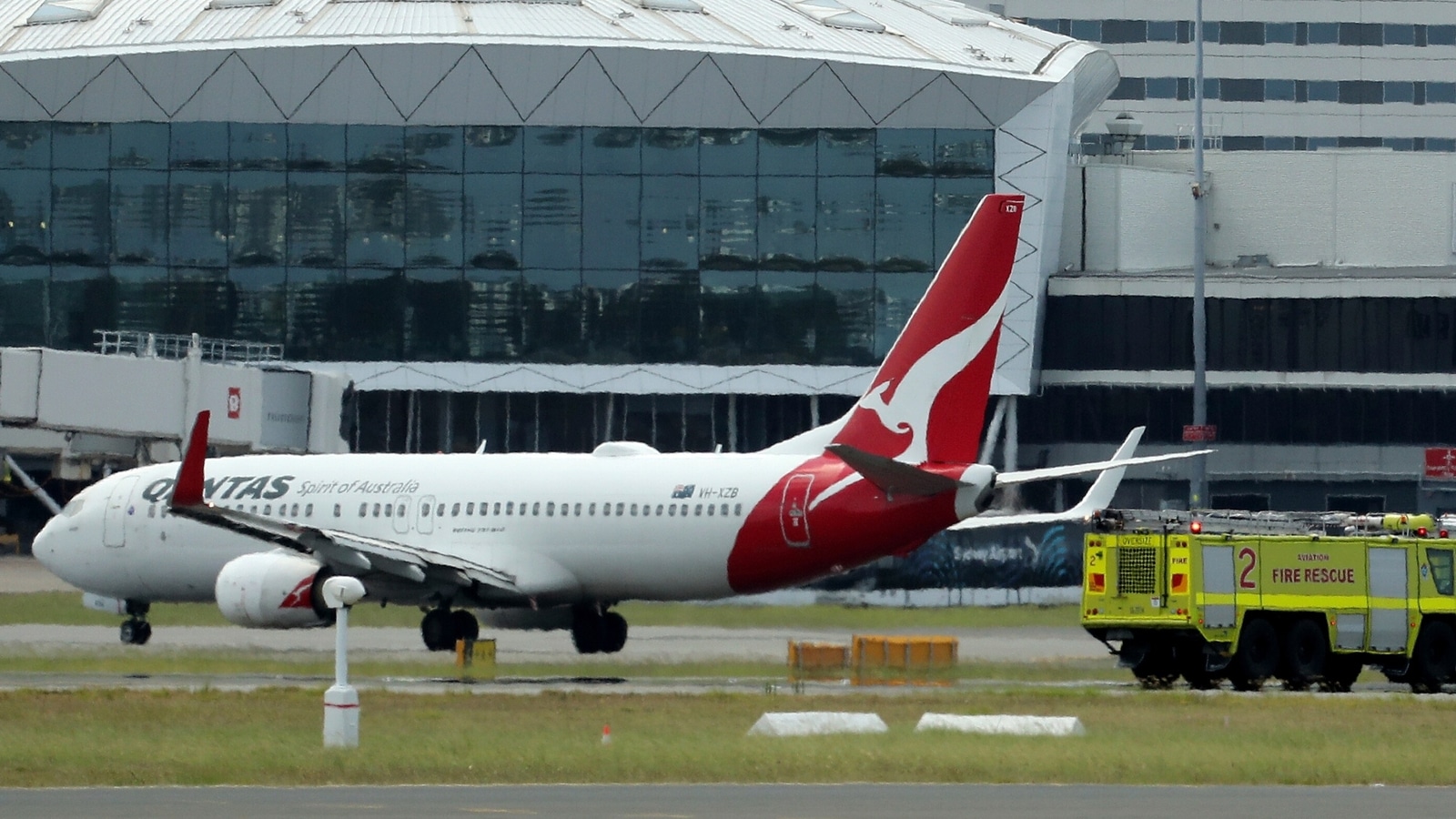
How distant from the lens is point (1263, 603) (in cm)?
3503

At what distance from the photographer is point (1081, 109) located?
91000 mm

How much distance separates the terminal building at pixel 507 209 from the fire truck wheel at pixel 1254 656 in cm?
4472

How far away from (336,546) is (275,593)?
1313 millimetres

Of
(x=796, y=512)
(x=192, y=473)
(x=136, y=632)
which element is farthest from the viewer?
(x=136, y=632)

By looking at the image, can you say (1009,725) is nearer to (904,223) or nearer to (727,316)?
(727,316)

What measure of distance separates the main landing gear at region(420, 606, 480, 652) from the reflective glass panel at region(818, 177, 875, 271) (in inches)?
1571

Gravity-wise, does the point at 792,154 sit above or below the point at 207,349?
above

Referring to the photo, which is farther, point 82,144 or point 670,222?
point 82,144

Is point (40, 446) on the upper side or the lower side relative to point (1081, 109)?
A: lower

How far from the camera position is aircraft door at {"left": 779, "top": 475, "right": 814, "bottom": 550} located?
126 feet

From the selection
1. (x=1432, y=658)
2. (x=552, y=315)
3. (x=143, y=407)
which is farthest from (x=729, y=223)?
(x=1432, y=658)

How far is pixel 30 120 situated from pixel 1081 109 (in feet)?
129

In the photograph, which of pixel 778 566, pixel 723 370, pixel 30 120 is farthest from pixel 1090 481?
pixel 778 566

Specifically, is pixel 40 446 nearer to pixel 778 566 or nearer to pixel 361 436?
pixel 778 566
